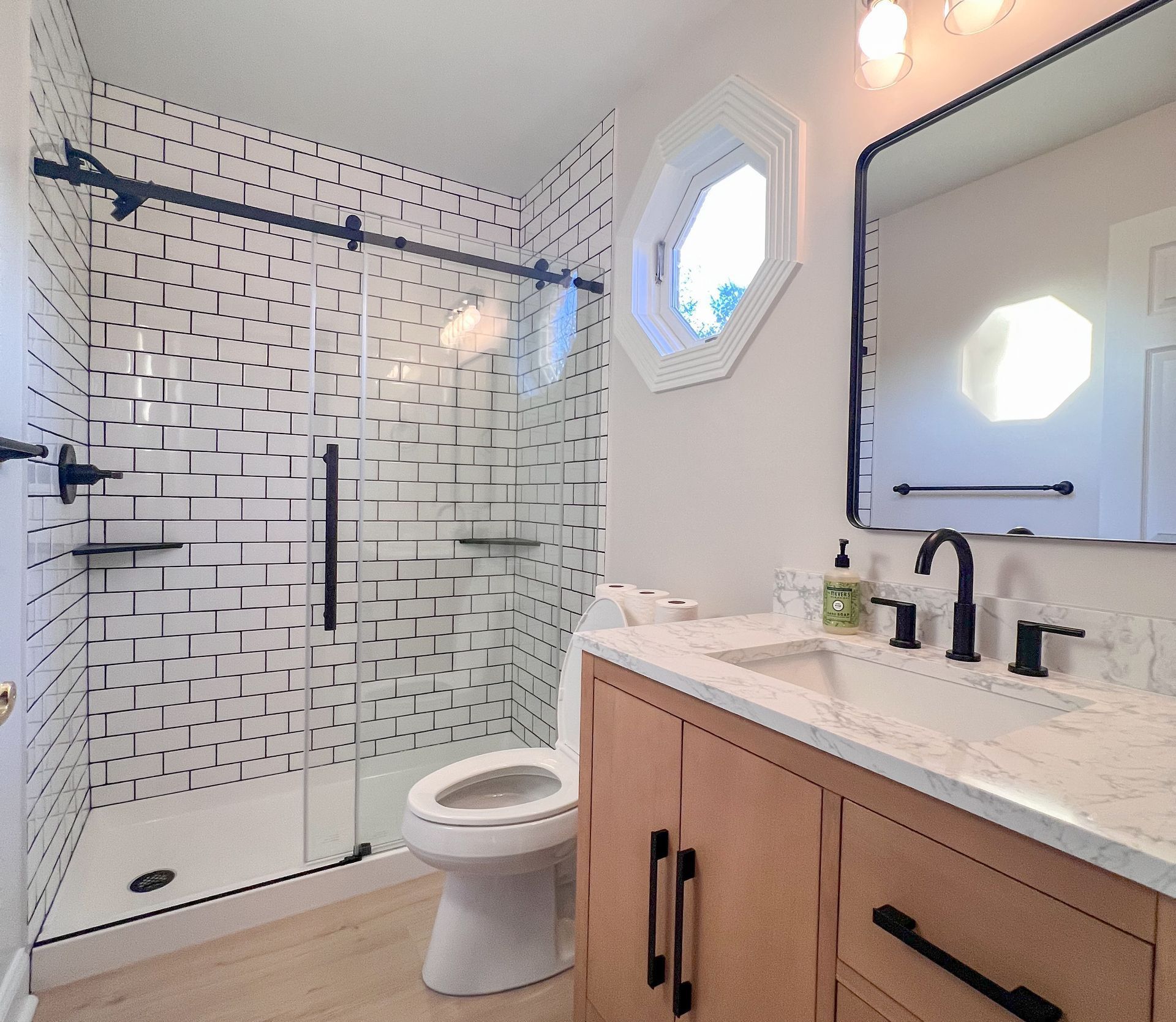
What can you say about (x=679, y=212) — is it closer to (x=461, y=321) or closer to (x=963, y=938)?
(x=461, y=321)

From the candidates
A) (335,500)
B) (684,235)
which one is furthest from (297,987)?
(684,235)

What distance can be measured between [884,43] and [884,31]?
2 centimetres

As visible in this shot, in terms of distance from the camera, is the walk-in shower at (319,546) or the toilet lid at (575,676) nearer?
the toilet lid at (575,676)

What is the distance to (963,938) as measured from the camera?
617 mm

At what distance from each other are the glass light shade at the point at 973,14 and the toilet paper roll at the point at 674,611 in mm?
1344

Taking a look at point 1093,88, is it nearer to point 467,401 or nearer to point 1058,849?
point 1058,849

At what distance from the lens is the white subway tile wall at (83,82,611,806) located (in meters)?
2.01

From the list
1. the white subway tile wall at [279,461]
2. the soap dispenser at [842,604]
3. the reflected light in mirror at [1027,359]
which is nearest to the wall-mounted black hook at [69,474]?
the white subway tile wall at [279,461]

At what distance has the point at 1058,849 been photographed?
0.55m

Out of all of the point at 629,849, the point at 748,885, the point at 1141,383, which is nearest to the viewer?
the point at 748,885

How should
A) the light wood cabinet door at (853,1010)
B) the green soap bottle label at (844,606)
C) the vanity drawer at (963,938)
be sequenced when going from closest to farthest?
the vanity drawer at (963,938)
the light wood cabinet door at (853,1010)
the green soap bottle label at (844,606)

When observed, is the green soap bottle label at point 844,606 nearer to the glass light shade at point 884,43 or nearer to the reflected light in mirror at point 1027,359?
the reflected light in mirror at point 1027,359

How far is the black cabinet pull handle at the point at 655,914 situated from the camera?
1008mm

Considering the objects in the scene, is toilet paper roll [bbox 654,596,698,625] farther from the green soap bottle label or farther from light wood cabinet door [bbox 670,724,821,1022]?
light wood cabinet door [bbox 670,724,821,1022]
